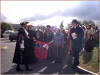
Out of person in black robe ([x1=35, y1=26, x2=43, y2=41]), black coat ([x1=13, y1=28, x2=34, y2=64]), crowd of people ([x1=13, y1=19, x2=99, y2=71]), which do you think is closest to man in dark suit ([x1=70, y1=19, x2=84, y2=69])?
crowd of people ([x1=13, y1=19, x2=99, y2=71])

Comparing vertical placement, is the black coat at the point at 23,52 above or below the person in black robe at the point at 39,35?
below

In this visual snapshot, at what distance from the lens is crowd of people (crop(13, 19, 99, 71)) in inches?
304

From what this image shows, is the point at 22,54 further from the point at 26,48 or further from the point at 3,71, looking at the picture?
the point at 3,71

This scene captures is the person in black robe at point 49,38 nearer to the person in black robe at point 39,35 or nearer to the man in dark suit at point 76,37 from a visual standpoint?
the person in black robe at point 39,35

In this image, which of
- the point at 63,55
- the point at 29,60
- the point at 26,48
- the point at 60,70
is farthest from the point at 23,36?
the point at 63,55

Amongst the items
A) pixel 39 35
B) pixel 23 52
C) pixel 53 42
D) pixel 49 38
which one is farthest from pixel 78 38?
pixel 23 52

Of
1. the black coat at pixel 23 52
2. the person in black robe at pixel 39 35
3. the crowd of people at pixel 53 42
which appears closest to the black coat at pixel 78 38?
the crowd of people at pixel 53 42

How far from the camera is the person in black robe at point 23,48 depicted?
24.5ft

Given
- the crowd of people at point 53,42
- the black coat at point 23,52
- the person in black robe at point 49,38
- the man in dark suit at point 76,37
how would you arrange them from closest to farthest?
1. the black coat at point 23,52
2. the crowd of people at point 53,42
3. the man in dark suit at point 76,37
4. the person in black robe at point 49,38

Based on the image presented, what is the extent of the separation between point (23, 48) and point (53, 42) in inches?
111

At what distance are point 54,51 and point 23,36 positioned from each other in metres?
3.06

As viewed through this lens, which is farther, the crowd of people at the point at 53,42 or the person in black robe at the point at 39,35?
the person in black robe at the point at 39,35

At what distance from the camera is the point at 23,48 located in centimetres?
753

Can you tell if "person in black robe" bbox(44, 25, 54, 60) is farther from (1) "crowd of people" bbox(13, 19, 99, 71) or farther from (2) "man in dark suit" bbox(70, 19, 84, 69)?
(2) "man in dark suit" bbox(70, 19, 84, 69)
